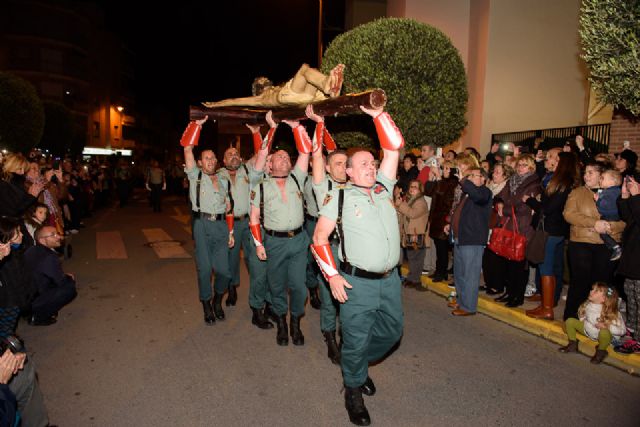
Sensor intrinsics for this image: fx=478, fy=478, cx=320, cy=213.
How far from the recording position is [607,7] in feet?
16.7

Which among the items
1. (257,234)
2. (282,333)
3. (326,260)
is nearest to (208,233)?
(257,234)

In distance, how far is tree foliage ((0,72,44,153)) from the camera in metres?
20.1

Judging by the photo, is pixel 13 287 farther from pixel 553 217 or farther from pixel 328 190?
pixel 553 217

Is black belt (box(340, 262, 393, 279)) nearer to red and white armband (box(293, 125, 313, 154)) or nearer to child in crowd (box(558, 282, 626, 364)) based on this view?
red and white armband (box(293, 125, 313, 154))

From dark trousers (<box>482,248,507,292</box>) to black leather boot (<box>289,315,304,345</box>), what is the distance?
11.1 feet

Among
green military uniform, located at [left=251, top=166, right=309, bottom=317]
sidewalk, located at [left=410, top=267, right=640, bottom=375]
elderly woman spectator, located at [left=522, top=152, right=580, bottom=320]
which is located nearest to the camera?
sidewalk, located at [left=410, top=267, right=640, bottom=375]

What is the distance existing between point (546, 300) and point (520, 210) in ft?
4.15

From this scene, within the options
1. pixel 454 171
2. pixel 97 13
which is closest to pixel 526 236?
pixel 454 171

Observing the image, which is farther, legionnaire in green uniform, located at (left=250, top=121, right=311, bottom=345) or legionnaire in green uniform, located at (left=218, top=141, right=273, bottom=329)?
legionnaire in green uniform, located at (left=218, top=141, right=273, bottom=329)

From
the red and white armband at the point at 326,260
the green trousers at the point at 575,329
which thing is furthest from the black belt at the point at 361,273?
the green trousers at the point at 575,329

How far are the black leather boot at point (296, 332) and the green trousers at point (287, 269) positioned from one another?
59 mm

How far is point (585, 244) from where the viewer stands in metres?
5.64

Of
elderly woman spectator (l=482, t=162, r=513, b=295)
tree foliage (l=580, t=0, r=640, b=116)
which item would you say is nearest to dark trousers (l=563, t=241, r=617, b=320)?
elderly woman spectator (l=482, t=162, r=513, b=295)

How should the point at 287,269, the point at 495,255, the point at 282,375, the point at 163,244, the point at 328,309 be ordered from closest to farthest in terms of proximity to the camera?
the point at 282,375 < the point at 328,309 < the point at 287,269 < the point at 495,255 < the point at 163,244
